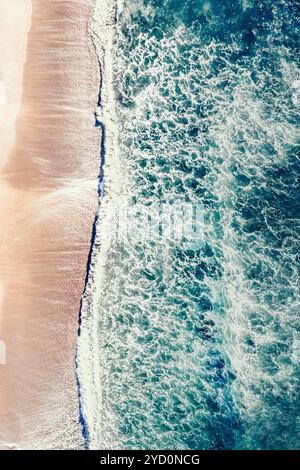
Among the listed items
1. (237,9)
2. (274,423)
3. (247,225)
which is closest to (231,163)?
(247,225)

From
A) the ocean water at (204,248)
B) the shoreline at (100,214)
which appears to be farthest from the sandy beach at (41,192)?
the ocean water at (204,248)

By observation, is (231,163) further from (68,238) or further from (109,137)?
(68,238)

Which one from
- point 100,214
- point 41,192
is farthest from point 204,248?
point 41,192

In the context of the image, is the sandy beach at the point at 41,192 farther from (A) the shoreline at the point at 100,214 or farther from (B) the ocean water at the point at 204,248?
(B) the ocean water at the point at 204,248

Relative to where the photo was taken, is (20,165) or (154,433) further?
(154,433)

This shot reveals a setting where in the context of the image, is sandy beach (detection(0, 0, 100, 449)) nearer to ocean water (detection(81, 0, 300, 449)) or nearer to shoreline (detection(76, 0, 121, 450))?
shoreline (detection(76, 0, 121, 450))

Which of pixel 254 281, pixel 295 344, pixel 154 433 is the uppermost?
pixel 254 281
